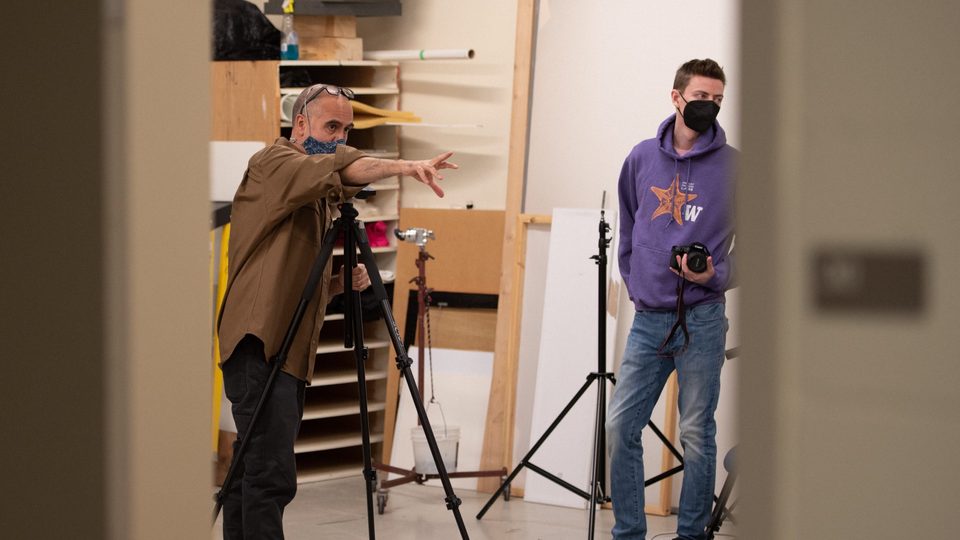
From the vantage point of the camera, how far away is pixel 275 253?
3.16 m

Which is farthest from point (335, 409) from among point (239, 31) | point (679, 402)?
point (679, 402)

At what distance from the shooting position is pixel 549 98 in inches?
201

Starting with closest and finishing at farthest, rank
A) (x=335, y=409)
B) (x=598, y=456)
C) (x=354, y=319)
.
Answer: (x=354, y=319) < (x=598, y=456) < (x=335, y=409)

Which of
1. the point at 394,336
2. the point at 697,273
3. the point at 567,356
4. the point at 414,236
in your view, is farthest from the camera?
the point at 567,356

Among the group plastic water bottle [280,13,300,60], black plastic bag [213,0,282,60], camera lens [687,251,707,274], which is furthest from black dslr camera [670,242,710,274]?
black plastic bag [213,0,282,60]

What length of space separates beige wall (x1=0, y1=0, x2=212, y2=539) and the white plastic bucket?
12.0 ft

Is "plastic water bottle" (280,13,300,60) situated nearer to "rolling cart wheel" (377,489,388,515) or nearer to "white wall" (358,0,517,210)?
"white wall" (358,0,517,210)

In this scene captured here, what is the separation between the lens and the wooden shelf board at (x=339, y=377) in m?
5.19

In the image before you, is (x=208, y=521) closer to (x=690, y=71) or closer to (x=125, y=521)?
(x=125, y=521)

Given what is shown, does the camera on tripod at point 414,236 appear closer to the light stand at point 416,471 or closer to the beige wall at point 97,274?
the light stand at point 416,471

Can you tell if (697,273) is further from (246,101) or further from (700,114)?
(246,101)

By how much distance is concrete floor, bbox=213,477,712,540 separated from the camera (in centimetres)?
431

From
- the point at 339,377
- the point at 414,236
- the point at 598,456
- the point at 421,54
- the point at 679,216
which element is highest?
the point at 421,54

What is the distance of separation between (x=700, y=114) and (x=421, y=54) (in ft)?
7.26
